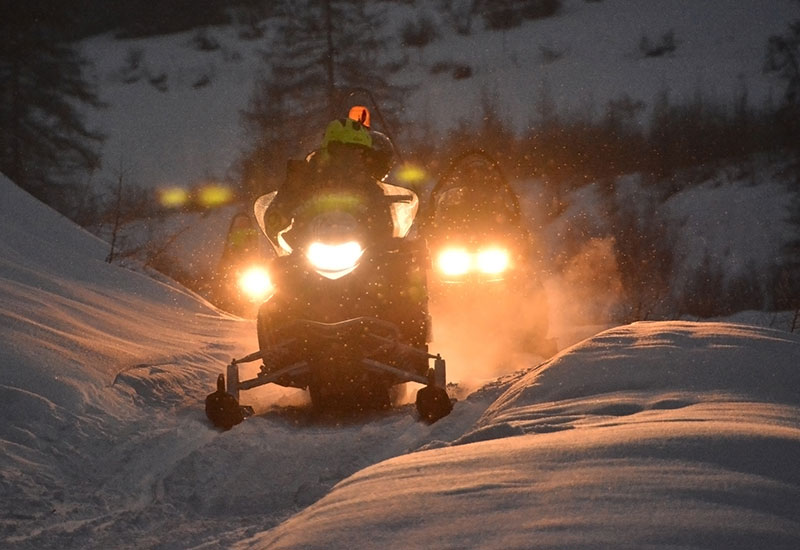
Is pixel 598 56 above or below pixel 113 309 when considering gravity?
above

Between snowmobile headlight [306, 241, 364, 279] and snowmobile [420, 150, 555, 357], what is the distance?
1855 millimetres

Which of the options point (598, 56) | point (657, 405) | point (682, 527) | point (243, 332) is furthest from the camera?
point (598, 56)

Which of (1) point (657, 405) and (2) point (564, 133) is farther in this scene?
(2) point (564, 133)

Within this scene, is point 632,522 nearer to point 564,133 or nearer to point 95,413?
point 95,413

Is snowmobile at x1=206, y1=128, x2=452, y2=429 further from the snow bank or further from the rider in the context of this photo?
the snow bank

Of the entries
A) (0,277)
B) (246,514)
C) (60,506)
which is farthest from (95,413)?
(0,277)

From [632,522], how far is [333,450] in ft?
8.85

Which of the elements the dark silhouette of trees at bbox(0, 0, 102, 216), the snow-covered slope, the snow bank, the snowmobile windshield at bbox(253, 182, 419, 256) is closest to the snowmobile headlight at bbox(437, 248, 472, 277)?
the snowmobile windshield at bbox(253, 182, 419, 256)

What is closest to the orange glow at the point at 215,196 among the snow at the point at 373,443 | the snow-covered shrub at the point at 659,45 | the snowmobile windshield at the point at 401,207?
the snow-covered shrub at the point at 659,45

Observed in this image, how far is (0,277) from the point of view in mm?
7480

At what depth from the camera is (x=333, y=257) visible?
17.9 feet

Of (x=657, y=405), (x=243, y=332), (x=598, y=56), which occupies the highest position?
(x=598, y=56)

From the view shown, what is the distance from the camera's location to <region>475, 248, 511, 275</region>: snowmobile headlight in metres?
7.28

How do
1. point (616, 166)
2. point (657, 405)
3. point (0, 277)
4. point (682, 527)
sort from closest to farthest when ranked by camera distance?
1. point (682, 527)
2. point (657, 405)
3. point (0, 277)
4. point (616, 166)
